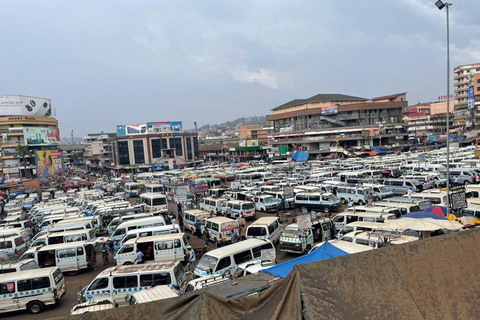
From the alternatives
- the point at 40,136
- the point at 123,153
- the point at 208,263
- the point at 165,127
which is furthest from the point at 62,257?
the point at 165,127

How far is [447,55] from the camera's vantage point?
13.9 m

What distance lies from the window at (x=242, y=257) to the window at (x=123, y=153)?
7070 centimetres

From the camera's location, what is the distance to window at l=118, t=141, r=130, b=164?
76.8 meters

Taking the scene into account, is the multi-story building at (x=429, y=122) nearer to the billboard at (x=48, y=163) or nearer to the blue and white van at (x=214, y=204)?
the blue and white van at (x=214, y=204)

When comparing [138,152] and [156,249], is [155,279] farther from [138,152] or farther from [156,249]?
[138,152]

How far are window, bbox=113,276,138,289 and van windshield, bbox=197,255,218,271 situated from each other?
214 centimetres

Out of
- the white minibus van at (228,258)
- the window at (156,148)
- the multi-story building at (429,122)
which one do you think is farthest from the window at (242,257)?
the multi-story building at (429,122)

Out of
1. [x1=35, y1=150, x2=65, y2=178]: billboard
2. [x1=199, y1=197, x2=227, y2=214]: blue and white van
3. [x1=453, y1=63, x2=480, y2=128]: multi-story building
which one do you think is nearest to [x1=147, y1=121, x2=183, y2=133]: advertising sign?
[x1=35, y1=150, x2=65, y2=178]: billboard

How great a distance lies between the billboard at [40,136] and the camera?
59491 mm

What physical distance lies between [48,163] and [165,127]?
34.8 metres

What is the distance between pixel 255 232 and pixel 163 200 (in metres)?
11.1

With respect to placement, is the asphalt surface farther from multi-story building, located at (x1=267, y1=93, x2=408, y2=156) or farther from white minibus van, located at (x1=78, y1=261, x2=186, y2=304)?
multi-story building, located at (x1=267, y1=93, x2=408, y2=156)

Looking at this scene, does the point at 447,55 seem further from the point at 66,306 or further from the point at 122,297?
the point at 66,306

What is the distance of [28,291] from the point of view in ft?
32.4
